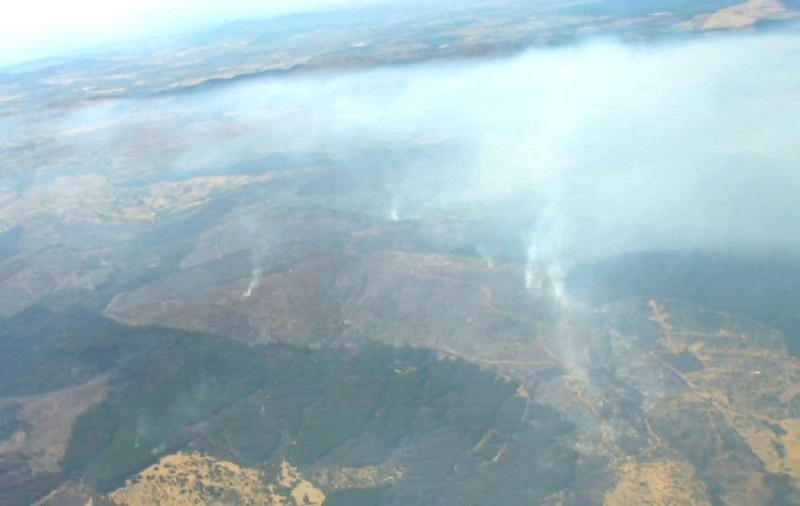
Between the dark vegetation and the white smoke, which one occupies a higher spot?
the white smoke

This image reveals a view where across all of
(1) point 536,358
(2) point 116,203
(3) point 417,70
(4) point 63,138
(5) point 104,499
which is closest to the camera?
(5) point 104,499

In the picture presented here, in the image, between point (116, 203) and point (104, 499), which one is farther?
point (116, 203)

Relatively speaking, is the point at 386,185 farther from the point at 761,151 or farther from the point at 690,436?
the point at 690,436

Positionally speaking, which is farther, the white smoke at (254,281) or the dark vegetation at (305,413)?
the white smoke at (254,281)

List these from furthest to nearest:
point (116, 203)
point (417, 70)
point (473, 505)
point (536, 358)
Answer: point (417, 70) → point (116, 203) → point (536, 358) → point (473, 505)

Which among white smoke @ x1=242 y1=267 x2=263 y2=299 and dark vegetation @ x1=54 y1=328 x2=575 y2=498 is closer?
dark vegetation @ x1=54 y1=328 x2=575 y2=498

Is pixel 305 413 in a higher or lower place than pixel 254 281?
lower

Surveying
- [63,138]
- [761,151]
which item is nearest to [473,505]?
[761,151]

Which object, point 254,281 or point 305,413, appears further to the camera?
point 254,281

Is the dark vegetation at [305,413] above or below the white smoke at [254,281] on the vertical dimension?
below
